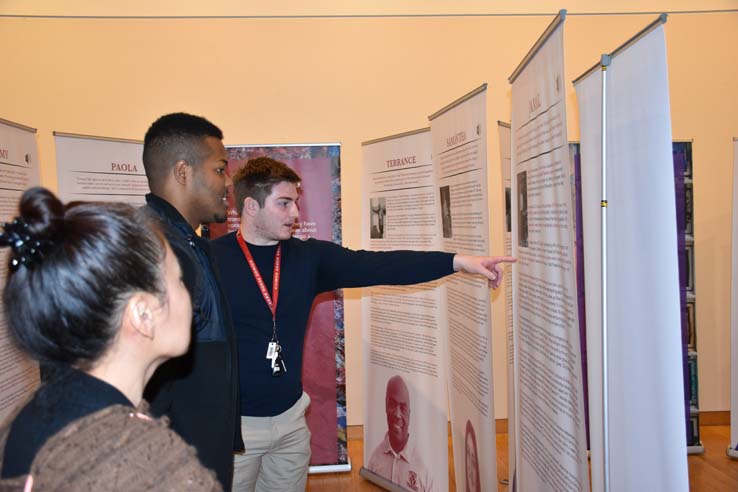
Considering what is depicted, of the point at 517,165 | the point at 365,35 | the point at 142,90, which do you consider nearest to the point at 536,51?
the point at 517,165

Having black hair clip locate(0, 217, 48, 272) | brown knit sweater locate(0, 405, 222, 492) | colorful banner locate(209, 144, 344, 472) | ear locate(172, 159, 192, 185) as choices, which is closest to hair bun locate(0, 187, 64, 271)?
black hair clip locate(0, 217, 48, 272)

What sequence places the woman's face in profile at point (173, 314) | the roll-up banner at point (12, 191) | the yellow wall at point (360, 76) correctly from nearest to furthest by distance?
the woman's face in profile at point (173, 314), the roll-up banner at point (12, 191), the yellow wall at point (360, 76)

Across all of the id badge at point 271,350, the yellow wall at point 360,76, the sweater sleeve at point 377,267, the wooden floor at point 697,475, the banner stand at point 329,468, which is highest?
the yellow wall at point 360,76

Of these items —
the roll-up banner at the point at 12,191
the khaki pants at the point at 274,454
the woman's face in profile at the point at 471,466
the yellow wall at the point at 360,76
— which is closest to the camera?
the khaki pants at the point at 274,454

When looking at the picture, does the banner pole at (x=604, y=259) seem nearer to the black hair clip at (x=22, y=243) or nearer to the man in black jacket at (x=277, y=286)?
the man in black jacket at (x=277, y=286)

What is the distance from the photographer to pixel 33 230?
932 millimetres

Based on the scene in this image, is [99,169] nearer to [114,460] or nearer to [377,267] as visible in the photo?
[377,267]

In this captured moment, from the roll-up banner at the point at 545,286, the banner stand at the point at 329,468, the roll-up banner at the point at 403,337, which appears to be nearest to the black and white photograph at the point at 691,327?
the roll-up banner at the point at 403,337

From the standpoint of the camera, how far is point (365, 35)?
4770mm

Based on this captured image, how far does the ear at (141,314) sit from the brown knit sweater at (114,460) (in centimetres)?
15

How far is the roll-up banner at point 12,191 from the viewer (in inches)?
126

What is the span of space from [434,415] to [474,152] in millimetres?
1551

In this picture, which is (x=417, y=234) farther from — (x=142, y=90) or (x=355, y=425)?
(x=142, y=90)

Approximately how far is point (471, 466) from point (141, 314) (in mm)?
2325
